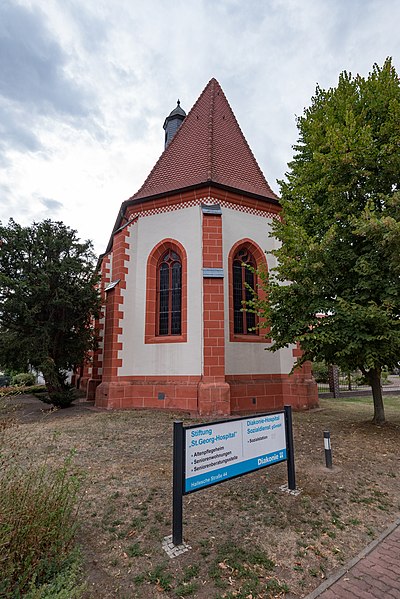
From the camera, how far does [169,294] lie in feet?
38.3

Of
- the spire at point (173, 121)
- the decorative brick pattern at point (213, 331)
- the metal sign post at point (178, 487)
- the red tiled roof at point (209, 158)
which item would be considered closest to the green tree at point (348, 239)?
the decorative brick pattern at point (213, 331)

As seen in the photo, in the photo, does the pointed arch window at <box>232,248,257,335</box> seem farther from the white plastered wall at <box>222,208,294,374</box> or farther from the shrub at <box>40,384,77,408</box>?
the shrub at <box>40,384,77,408</box>

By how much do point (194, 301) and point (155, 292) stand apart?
1.79 meters

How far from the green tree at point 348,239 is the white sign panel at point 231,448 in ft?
10.6

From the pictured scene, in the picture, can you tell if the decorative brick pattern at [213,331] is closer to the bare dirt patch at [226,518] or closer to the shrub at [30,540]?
the bare dirt patch at [226,518]

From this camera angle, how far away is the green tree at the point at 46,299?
10477mm

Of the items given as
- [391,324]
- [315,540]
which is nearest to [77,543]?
[315,540]

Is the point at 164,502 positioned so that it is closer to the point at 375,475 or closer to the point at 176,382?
Result: the point at 375,475

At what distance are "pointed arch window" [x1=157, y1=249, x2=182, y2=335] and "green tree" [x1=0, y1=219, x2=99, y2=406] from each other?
93.7 inches

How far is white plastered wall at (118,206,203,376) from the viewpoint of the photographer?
1060 cm

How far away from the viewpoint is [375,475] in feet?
17.2

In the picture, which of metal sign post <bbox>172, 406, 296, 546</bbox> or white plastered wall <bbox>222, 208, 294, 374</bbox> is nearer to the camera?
metal sign post <bbox>172, 406, 296, 546</bbox>

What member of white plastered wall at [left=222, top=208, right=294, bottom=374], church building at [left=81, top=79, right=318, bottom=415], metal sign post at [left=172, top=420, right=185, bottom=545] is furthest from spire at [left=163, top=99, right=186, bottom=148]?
metal sign post at [left=172, top=420, right=185, bottom=545]

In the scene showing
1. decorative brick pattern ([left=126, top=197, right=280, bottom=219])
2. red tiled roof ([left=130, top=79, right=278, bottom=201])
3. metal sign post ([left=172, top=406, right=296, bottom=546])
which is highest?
red tiled roof ([left=130, top=79, right=278, bottom=201])
